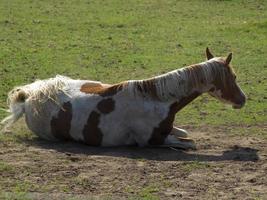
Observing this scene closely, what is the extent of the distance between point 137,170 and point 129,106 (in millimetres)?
1237

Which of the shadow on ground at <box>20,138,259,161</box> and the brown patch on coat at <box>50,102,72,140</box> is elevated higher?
the brown patch on coat at <box>50,102,72,140</box>

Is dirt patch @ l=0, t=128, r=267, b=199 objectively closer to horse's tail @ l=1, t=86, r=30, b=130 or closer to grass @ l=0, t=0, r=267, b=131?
horse's tail @ l=1, t=86, r=30, b=130

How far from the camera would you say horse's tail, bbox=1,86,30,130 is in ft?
34.0

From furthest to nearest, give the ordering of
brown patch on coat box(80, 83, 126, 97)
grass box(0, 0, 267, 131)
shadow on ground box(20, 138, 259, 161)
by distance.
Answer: grass box(0, 0, 267, 131) → brown patch on coat box(80, 83, 126, 97) → shadow on ground box(20, 138, 259, 161)

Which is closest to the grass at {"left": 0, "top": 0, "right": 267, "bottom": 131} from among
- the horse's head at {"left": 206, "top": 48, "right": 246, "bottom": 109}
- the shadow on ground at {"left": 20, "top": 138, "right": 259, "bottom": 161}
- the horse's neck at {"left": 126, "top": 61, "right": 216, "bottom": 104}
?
the horse's head at {"left": 206, "top": 48, "right": 246, "bottom": 109}

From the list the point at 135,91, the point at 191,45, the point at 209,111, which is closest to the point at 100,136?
the point at 135,91

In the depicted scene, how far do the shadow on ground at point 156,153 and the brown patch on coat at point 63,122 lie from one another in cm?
13

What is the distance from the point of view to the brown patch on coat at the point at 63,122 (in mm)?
9922

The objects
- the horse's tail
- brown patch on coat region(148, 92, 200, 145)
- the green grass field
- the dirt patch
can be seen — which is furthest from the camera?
the horse's tail

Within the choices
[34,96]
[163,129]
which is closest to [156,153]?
[163,129]

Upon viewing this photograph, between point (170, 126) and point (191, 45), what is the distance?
8437 mm

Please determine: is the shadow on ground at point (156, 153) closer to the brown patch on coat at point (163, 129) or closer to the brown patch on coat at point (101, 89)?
the brown patch on coat at point (163, 129)

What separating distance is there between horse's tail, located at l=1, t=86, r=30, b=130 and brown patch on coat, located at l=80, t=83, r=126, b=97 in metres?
0.82

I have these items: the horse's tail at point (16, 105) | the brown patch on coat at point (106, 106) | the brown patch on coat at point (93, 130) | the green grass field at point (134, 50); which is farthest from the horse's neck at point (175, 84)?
the horse's tail at point (16, 105)
